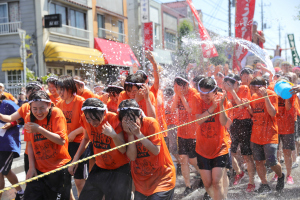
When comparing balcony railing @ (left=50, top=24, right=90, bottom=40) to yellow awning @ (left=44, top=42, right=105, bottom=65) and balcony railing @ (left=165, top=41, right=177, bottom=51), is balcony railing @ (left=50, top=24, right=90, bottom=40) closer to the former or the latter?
yellow awning @ (left=44, top=42, right=105, bottom=65)

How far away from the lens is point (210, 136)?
162 inches

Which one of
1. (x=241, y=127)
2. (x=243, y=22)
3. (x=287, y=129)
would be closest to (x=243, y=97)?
(x=241, y=127)

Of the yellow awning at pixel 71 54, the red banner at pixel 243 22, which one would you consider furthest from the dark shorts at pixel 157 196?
the yellow awning at pixel 71 54

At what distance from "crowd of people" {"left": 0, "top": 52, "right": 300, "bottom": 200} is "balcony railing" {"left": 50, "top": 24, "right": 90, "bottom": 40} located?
14.8 metres

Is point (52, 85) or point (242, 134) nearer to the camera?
point (52, 85)

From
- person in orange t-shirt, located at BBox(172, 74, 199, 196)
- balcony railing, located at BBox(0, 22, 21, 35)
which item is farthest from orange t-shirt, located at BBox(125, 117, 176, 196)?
balcony railing, located at BBox(0, 22, 21, 35)

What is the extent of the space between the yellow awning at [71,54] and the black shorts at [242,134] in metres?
13.7

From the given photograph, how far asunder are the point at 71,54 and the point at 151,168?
16554mm

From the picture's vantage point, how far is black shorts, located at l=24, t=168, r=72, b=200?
3.53 meters

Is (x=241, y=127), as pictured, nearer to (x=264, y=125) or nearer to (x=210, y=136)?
(x=264, y=125)

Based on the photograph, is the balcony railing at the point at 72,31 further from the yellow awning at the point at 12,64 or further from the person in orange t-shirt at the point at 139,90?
the person in orange t-shirt at the point at 139,90

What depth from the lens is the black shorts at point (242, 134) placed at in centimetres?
572

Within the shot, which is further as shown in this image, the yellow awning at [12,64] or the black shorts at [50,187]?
the yellow awning at [12,64]

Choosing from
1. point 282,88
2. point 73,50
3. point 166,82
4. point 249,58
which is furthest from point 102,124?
point 73,50
